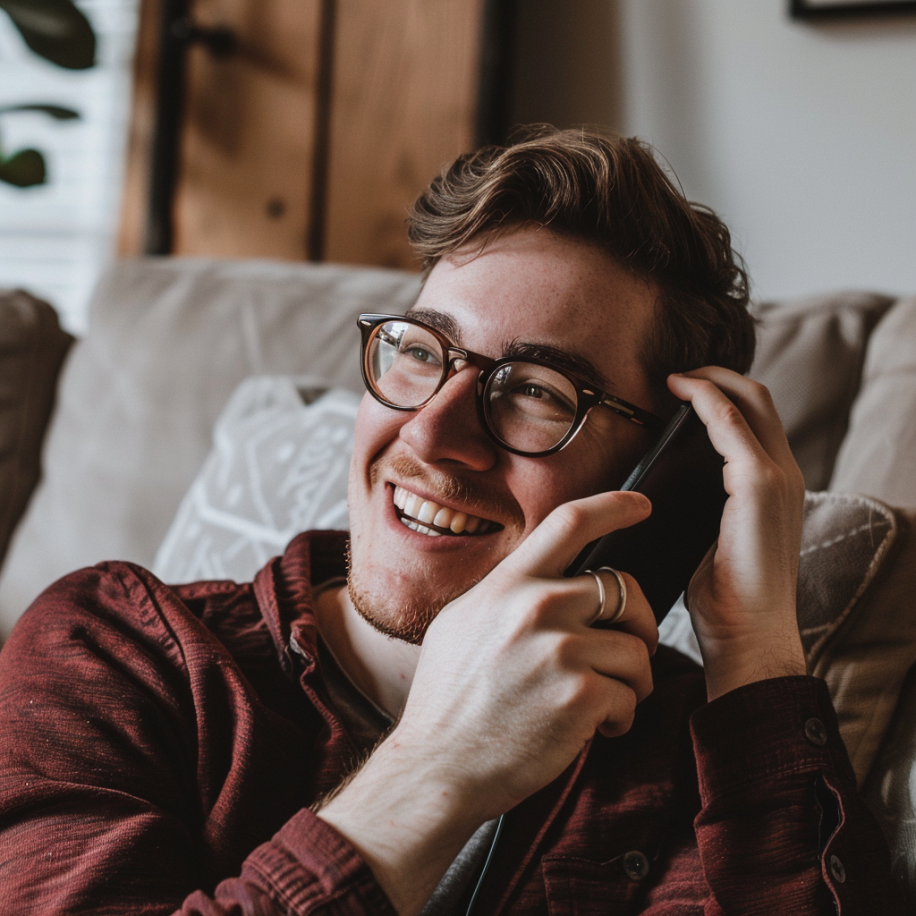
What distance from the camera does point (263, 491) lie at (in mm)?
1521

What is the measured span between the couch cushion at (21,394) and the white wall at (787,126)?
4.59 ft

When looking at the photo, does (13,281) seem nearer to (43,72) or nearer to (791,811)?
(43,72)

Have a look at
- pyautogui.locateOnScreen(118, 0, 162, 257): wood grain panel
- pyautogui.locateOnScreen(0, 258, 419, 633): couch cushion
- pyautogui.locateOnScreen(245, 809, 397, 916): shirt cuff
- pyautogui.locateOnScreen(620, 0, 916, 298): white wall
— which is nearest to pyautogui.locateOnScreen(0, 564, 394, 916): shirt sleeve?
pyautogui.locateOnScreen(245, 809, 397, 916): shirt cuff

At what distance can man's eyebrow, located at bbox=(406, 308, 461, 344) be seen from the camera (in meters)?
1.06

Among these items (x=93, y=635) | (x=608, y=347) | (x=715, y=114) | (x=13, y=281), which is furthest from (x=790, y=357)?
(x=13, y=281)

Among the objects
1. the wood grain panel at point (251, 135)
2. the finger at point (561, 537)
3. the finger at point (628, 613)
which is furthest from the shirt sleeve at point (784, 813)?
the wood grain panel at point (251, 135)

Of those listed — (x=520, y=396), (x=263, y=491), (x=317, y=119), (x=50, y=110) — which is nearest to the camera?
(x=520, y=396)

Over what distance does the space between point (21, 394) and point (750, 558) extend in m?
1.60

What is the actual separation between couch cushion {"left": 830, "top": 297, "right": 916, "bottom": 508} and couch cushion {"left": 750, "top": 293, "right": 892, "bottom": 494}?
2 centimetres

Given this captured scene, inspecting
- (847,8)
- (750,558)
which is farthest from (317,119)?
(750,558)

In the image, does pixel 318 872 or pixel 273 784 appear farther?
pixel 273 784

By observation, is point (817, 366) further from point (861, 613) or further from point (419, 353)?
point (419, 353)

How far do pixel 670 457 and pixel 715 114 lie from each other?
1322 millimetres

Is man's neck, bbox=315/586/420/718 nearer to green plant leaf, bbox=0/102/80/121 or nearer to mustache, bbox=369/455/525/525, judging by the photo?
mustache, bbox=369/455/525/525
